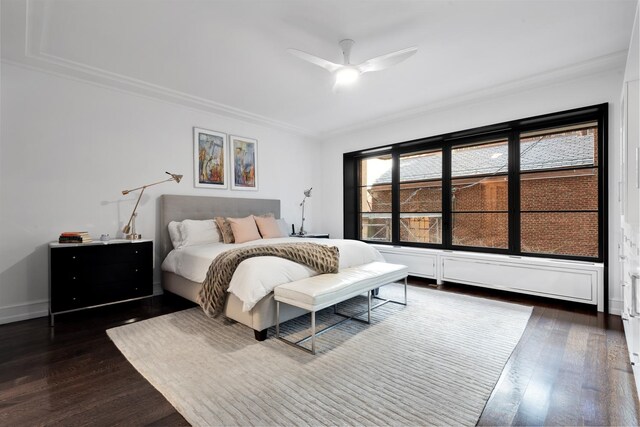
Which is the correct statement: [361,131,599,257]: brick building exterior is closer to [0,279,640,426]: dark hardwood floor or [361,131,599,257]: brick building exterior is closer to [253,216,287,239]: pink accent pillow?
[0,279,640,426]: dark hardwood floor

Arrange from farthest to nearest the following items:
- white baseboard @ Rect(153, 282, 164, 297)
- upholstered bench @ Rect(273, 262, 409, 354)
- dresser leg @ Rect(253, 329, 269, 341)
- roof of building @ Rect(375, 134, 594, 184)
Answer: white baseboard @ Rect(153, 282, 164, 297) → roof of building @ Rect(375, 134, 594, 184) → dresser leg @ Rect(253, 329, 269, 341) → upholstered bench @ Rect(273, 262, 409, 354)

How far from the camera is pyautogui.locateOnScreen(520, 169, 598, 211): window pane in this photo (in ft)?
11.3

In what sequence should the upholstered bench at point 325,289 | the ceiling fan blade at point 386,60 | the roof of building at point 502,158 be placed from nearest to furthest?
the upholstered bench at point 325,289 → the ceiling fan blade at point 386,60 → the roof of building at point 502,158

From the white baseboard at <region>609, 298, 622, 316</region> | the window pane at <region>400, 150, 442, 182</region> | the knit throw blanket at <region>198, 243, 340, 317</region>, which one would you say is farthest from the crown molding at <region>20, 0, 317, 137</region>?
the white baseboard at <region>609, 298, 622, 316</region>

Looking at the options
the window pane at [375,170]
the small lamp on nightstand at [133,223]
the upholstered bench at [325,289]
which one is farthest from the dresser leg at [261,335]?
the window pane at [375,170]

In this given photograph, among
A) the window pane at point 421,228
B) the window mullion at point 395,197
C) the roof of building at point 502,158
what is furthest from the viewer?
the window mullion at point 395,197

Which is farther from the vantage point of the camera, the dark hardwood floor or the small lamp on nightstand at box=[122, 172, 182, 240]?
the small lamp on nightstand at box=[122, 172, 182, 240]

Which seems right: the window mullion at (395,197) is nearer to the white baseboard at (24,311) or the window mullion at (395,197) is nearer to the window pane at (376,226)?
the window pane at (376,226)

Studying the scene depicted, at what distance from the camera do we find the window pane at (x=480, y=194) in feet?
13.4

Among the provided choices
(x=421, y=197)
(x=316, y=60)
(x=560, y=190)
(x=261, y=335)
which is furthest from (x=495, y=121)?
(x=261, y=335)

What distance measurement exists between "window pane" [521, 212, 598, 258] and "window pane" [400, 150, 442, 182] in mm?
1402

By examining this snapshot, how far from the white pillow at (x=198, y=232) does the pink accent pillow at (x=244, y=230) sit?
25 cm

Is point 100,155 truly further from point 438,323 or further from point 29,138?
point 438,323

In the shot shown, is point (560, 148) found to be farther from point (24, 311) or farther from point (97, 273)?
point (24, 311)
